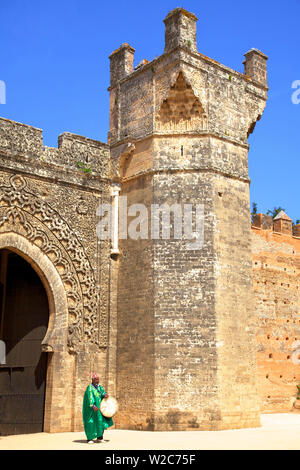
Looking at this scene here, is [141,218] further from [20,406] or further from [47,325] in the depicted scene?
[20,406]

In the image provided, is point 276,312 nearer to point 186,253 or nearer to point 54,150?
Result: point 186,253

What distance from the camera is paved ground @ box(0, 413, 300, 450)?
773cm

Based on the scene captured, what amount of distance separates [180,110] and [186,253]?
3.17 m

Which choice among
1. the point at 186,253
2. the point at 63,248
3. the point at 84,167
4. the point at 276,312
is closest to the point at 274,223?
the point at 276,312

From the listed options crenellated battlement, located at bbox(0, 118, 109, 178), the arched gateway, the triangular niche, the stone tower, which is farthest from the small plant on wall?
the arched gateway

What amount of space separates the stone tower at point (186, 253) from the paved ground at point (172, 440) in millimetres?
654

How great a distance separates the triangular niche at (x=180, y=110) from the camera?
1173 centimetres

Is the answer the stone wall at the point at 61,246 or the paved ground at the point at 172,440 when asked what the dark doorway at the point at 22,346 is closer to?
the stone wall at the point at 61,246

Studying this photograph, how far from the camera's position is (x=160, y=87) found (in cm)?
1191

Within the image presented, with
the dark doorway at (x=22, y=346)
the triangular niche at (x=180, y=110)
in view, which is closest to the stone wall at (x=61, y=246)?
the dark doorway at (x=22, y=346)
